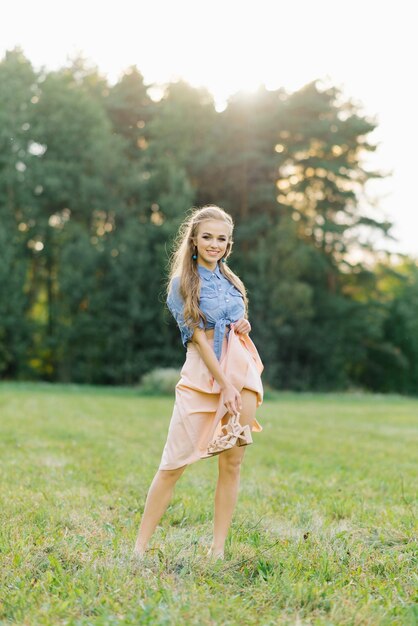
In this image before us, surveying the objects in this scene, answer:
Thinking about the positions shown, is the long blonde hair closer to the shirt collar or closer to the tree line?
the shirt collar

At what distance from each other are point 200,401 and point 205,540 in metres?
0.99

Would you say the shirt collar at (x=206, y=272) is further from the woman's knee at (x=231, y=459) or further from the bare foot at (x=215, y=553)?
the bare foot at (x=215, y=553)

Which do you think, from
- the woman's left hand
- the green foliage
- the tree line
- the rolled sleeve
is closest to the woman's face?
the rolled sleeve

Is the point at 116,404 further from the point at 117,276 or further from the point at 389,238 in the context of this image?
the point at 389,238

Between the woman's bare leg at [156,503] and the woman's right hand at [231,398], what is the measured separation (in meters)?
0.43

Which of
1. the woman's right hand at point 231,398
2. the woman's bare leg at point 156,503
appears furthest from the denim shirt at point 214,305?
Answer: the woman's bare leg at point 156,503

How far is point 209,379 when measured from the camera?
402 centimetres

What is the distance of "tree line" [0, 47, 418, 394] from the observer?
2738 cm

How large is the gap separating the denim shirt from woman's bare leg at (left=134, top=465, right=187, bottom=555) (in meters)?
0.71

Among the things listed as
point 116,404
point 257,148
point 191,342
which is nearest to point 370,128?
point 257,148

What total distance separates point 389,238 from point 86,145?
13.9m

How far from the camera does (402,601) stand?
131 inches

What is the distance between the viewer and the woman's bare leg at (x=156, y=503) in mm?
4016

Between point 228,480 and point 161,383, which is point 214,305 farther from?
point 161,383
